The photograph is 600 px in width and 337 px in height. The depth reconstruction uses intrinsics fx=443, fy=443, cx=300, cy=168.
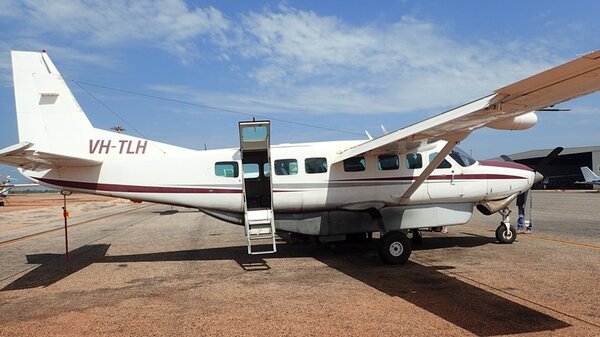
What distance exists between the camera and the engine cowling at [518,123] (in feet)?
28.5

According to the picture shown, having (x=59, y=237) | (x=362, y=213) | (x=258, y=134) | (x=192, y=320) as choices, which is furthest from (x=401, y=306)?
(x=59, y=237)

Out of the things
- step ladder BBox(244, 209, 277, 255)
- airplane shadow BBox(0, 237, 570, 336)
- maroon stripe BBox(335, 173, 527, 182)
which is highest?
maroon stripe BBox(335, 173, 527, 182)

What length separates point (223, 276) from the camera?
9797 mm

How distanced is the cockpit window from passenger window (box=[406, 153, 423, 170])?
3.44 ft

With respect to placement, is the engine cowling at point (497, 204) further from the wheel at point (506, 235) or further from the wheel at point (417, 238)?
the wheel at point (417, 238)

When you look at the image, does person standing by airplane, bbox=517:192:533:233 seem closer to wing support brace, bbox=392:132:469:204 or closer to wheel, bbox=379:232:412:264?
wing support brace, bbox=392:132:469:204

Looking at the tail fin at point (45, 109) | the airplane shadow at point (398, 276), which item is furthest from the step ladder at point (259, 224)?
the tail fin at point (45, 109)

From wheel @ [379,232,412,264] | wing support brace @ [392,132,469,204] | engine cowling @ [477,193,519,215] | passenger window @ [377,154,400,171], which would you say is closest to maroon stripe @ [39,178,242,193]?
passenger window @ [377,154,400,171]

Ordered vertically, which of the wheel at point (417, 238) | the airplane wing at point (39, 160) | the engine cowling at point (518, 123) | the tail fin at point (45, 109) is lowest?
the wheel at point (417, 238)

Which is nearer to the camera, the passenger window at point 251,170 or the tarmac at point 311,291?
the tarmac at point 311,291

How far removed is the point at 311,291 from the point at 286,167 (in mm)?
4123

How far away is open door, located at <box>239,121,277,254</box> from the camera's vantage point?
10.7m

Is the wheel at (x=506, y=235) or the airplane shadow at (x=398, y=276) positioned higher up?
the wheel at (x=506, y=235)

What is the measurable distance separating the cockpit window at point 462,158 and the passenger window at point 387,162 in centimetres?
176
